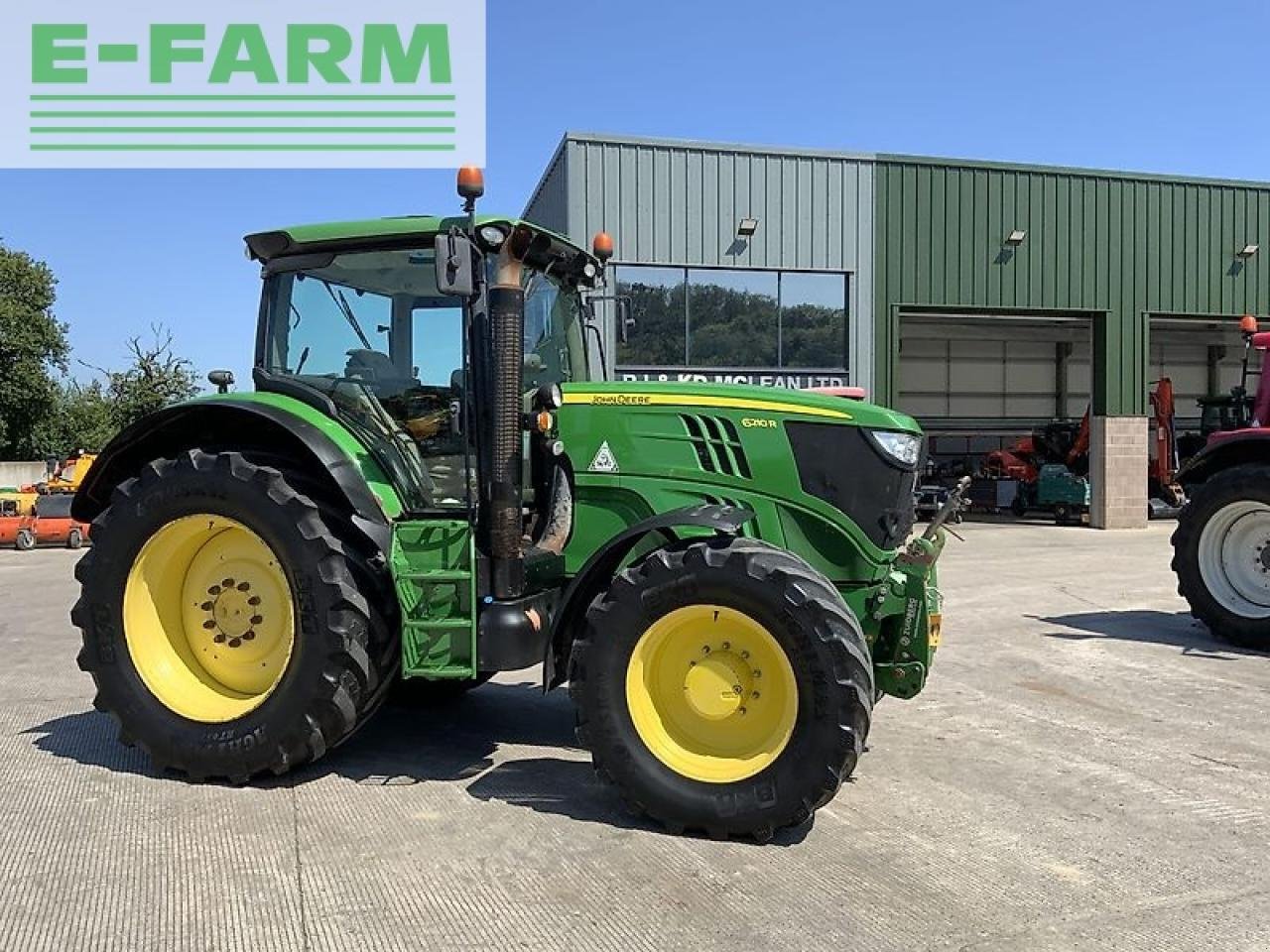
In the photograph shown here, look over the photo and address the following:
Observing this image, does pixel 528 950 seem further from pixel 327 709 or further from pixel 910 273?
pixel 910 273

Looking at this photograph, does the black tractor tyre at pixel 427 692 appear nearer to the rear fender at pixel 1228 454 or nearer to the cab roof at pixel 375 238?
the cab roof at pixel 375 238

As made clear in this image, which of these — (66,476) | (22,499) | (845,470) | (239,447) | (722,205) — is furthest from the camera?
(66,476)

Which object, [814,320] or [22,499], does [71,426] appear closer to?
[22,499]

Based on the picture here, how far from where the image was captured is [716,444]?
439cm

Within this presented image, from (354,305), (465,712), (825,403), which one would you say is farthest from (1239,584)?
(354,305)

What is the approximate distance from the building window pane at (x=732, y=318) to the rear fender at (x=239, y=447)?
A: 35.0ft

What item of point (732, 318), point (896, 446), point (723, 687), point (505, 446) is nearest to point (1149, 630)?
point (896, 446)

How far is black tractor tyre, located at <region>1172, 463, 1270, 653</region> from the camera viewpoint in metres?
7.87

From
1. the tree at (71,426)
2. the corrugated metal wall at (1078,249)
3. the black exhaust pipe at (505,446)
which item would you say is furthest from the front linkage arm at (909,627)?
the tree at (71,426)

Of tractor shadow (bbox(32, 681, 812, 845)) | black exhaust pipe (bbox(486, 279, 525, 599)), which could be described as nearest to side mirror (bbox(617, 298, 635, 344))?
black exhaust pipe (bbox(486, 279, 525, 599))

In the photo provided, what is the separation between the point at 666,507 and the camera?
441 cm

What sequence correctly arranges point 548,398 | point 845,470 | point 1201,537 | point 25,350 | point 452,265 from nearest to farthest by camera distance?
point 452,265 → point 845,470 → point 548,398 → point 1201,537 → point 25,350

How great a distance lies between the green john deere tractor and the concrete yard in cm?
33

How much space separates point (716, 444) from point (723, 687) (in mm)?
1027
